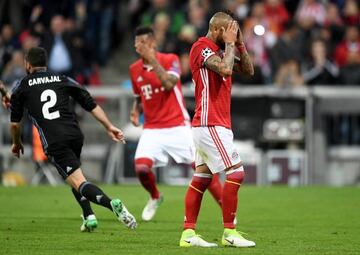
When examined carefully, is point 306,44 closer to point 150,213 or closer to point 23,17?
Answer: point 23,17

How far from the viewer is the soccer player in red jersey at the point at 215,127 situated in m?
11.5

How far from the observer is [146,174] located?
1538 cm

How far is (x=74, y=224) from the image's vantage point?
1435 centimetres

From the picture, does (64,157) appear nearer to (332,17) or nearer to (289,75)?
(289,75)

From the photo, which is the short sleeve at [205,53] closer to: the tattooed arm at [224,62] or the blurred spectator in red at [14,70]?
the tattooed arm at [224,62]

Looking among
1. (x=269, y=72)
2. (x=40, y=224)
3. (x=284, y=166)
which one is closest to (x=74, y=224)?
(x=40, y=224)

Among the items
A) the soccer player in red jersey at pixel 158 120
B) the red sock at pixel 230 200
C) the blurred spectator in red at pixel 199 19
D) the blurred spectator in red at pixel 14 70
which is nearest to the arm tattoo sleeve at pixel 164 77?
the soccer player in red jersey at pixel 158 120

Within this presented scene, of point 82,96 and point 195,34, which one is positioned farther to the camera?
point 195,34

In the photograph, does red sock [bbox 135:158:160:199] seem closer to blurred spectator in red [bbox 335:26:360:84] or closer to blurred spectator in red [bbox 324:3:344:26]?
blurred spectator in red [bbox 335:26:360:84]

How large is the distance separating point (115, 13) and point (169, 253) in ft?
54.5

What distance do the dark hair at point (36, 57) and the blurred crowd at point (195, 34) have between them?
388 inches

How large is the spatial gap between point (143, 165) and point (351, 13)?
1090 centimetres

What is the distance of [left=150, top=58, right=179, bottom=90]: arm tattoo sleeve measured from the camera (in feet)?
48.2

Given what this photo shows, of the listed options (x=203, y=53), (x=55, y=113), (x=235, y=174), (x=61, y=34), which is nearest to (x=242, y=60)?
(x=203, y=53)
